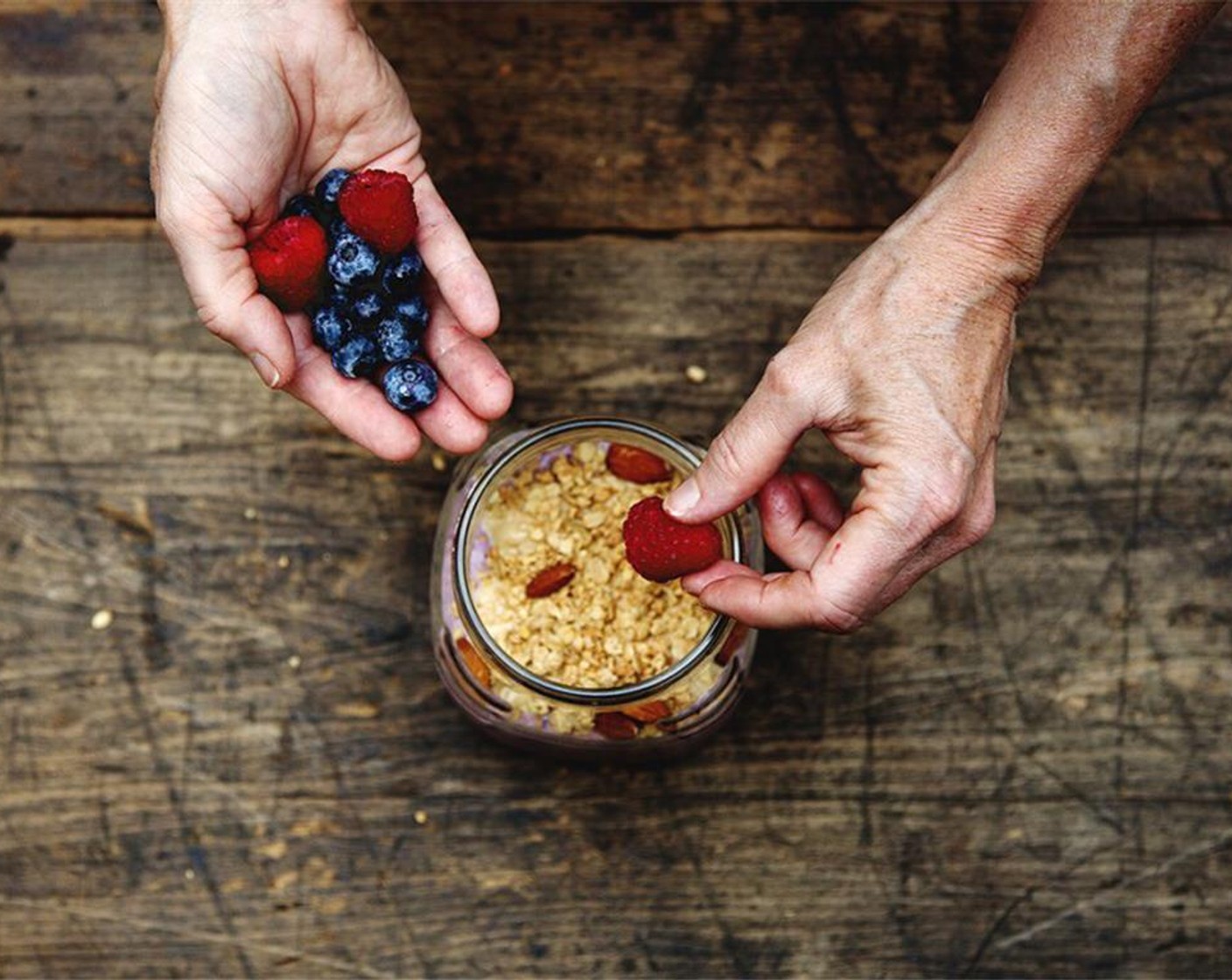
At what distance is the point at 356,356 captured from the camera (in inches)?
37.4

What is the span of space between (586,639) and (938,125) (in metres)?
0.62

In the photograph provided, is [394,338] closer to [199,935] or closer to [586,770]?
[586,770]

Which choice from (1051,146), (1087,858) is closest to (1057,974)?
(1087,858)

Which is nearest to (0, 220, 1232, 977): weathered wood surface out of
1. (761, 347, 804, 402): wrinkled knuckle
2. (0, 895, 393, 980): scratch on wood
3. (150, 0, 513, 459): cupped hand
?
(0, 895, 393, 980): scratch on wood

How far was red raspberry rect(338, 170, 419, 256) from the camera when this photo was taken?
0.90 m

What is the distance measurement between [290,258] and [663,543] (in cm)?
35

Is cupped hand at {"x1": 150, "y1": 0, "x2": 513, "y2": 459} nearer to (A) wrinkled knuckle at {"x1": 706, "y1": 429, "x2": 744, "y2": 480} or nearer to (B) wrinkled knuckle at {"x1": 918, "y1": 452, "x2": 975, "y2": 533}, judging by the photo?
(A) wrinkled knuckle at {"x1": 706, "y1": 429, "x2": 744, "y2": 480}

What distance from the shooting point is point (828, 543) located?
0.86 metres

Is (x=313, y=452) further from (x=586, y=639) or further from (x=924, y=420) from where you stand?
(x=924, y=420)

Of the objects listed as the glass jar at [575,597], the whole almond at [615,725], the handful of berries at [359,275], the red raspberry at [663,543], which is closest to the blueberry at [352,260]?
the handful of berries at [359,275]

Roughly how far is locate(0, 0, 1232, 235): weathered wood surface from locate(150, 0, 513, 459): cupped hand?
155 millimetres

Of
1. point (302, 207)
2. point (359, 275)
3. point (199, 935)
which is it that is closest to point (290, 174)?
point (302, 207)

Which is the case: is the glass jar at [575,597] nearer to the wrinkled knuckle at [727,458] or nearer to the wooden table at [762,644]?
the wrinkled knuckle at [727,458]

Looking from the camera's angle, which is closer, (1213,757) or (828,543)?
(828,543)
